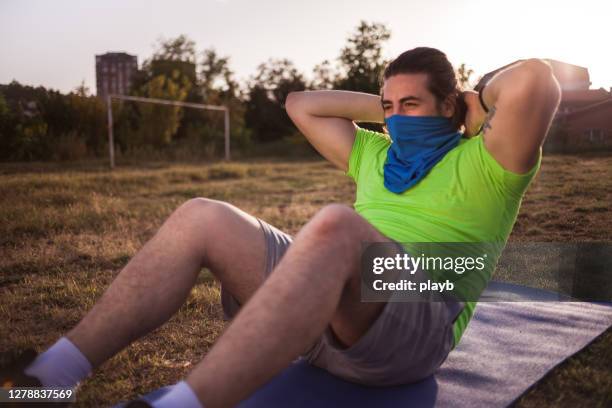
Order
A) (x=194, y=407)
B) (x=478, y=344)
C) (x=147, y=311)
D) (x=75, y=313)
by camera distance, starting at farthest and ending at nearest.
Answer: (x=75, y=313)
(x=478, y=344)
(x=147, y=311)
(x=194, y=407)

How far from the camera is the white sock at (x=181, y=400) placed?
1.21 metres

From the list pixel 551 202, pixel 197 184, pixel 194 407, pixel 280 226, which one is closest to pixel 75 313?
pixel 194 407

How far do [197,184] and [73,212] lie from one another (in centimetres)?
→ 427

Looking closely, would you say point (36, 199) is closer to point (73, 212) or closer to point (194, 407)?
point (73, 212)

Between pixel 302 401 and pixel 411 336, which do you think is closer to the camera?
pixel 411 336

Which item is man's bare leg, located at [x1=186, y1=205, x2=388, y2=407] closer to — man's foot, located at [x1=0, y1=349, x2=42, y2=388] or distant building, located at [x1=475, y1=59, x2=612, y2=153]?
man's foot, located at [x1=0, y1=349, x2=42, y2=388]

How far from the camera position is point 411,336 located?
4.88 feet

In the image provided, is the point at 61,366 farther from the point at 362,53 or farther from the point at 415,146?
the point at 362,53

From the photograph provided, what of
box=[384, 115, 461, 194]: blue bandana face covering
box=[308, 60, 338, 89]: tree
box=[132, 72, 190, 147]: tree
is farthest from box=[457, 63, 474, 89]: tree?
box=[308, 60, 338, 89]: tree

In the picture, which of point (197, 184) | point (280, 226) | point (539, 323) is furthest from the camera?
point (197, 184)

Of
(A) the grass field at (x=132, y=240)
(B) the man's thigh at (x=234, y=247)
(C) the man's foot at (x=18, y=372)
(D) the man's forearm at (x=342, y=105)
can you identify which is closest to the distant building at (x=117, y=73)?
(A) the grass field at (x=132, y=240)

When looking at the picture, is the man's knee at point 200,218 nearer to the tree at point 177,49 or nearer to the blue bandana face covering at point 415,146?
the blue bandana face covering at point 415,146

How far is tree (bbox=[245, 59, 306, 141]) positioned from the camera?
2516cm

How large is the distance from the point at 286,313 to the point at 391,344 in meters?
0.37
